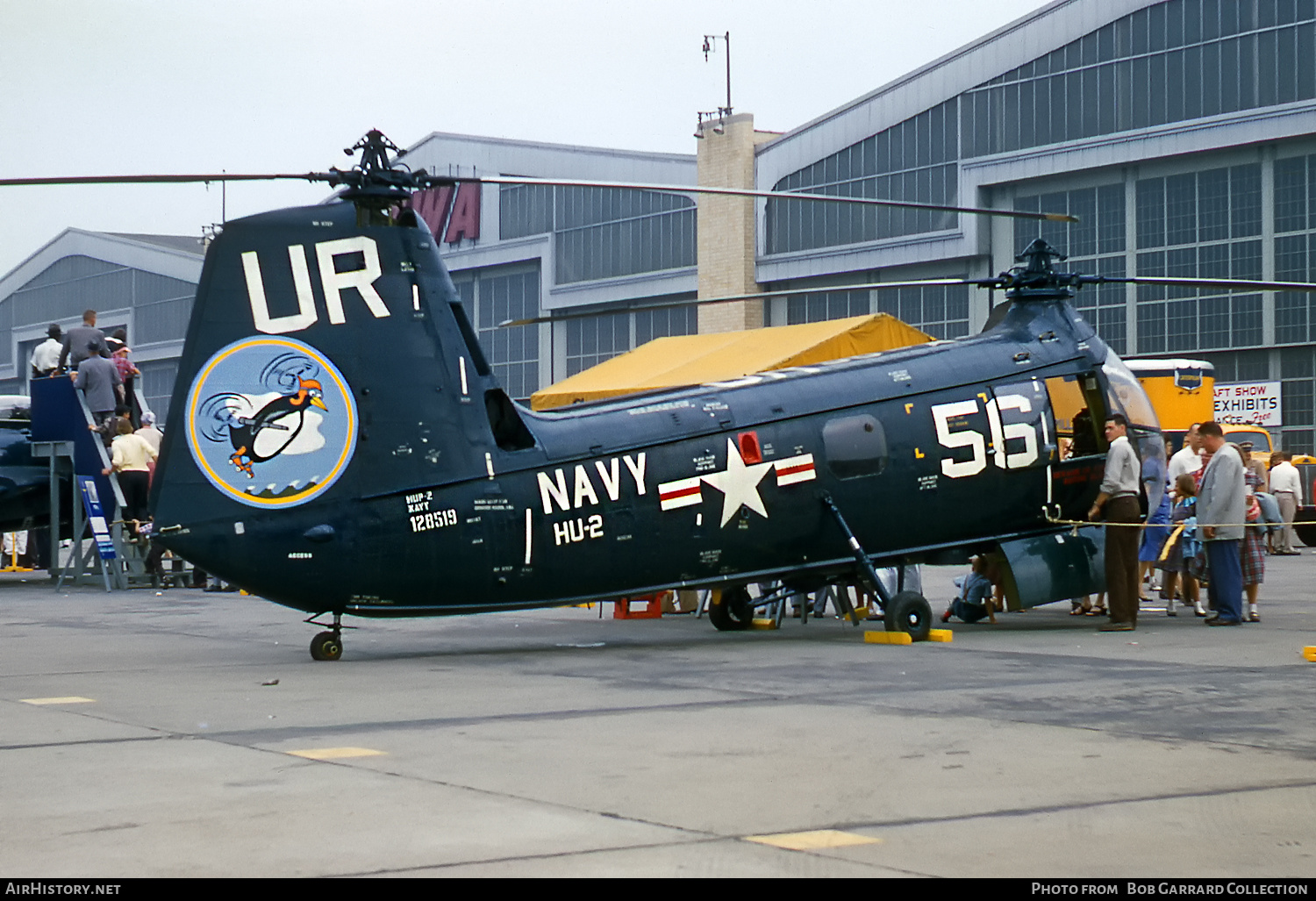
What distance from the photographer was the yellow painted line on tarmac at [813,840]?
5484 mm

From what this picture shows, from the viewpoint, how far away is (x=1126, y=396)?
51.3 feet

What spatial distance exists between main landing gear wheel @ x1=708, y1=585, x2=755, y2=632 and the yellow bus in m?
20.6

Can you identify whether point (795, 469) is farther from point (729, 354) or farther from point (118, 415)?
point (118, 415)

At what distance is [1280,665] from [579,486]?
5532mm

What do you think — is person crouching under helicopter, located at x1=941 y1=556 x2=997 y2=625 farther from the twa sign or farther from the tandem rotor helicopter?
the twa sign

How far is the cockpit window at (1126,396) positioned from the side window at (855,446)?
287 centimetres

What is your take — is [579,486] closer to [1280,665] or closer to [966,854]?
[1280,665]

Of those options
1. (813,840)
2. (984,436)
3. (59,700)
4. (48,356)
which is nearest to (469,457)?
(59,700)

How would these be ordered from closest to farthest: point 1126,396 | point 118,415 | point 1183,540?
point 1126,396
point 1183,540
point 118,415

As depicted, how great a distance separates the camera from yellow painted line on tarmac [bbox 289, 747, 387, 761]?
24.5 ft

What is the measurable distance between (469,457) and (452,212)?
49288mm

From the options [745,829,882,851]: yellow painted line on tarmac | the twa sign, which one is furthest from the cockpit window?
the twa sign

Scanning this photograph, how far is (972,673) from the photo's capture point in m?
10.9

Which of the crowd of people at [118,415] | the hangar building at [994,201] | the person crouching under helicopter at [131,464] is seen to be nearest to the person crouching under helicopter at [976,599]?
the crowd of people at [118,415]
